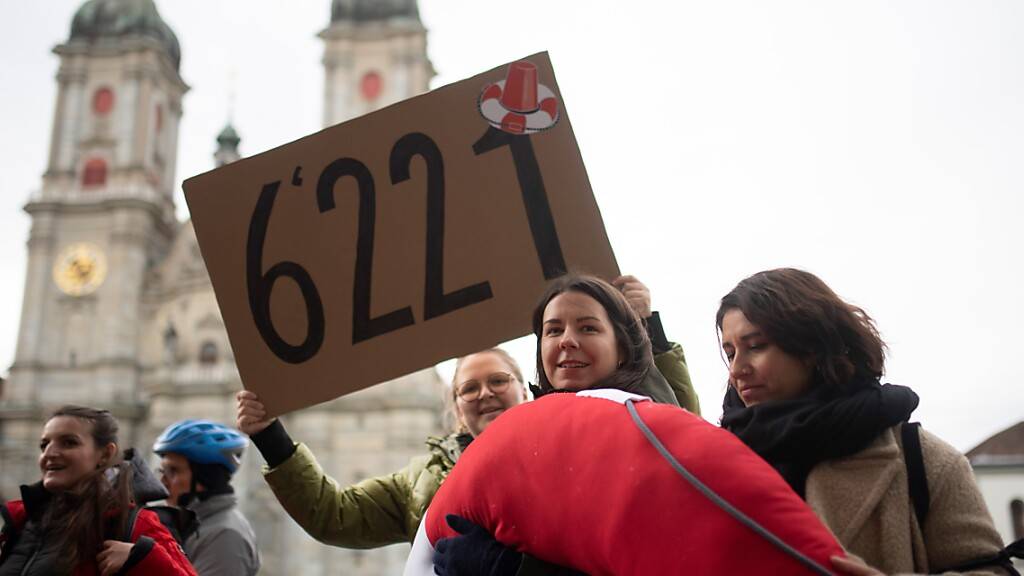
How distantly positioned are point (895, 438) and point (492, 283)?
156cm

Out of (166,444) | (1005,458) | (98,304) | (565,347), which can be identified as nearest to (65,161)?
(98,304)

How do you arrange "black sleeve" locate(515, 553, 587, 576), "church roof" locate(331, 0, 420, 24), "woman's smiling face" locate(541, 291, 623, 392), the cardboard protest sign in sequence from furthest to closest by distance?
"church roof" locate(331, 0, 420, 24)
the cardboard protest sign
"woman's smiling face" locate(541, 291, 623, 392)
"black sleeve" locate(515, 553, 587, 576)

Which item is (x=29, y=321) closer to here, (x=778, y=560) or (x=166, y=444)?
(x=166, y=444)

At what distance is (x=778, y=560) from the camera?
125 cm

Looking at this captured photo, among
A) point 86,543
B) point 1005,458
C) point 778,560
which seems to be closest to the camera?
point 778,560

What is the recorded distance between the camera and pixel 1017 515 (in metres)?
22.2

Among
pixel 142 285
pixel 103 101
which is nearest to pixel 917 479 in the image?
pixel 142 285

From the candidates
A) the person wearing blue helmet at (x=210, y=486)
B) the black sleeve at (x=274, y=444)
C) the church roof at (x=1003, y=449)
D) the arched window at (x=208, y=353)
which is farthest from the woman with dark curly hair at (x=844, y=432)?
the arched window at (x=208, y=353)

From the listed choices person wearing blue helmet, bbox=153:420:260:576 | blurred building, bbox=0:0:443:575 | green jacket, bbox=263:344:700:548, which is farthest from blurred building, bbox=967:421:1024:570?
green jacket, bbox=263:344:700:548

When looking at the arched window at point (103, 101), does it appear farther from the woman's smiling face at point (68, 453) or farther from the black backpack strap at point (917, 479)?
the black backpack strap at point (917, 479)

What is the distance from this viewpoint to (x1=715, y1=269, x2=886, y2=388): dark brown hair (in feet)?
6.23

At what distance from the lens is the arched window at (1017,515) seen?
21.7m

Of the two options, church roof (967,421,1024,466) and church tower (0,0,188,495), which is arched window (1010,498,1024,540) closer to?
church roof (967,421,1024,466)

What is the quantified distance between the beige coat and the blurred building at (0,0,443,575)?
2860cm
